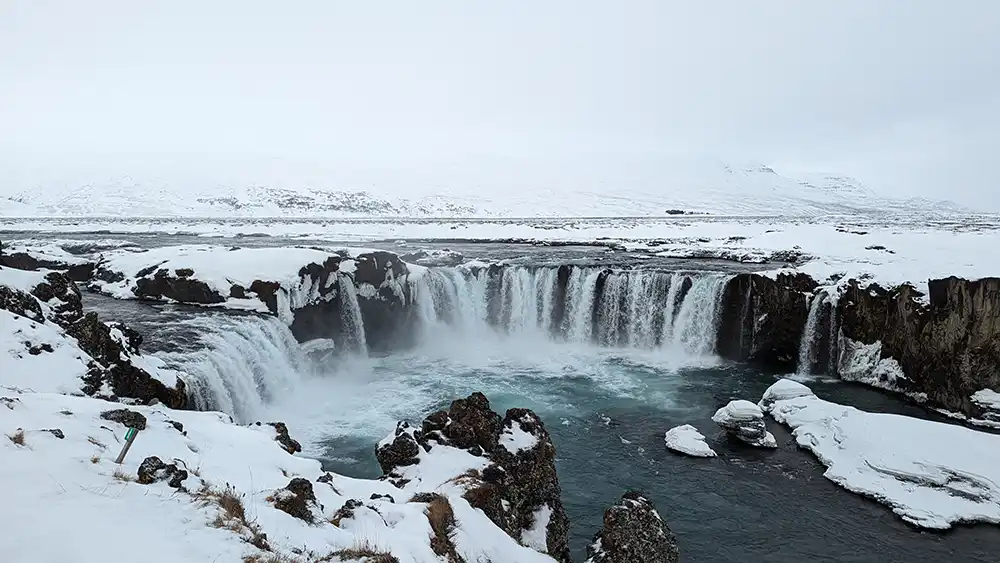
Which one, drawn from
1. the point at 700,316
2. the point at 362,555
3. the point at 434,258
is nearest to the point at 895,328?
the point at 700,316

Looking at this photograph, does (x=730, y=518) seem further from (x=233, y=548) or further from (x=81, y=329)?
(x=81, y=329)

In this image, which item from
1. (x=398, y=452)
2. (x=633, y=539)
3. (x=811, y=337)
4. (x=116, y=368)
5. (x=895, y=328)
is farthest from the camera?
(x=811, y=337)

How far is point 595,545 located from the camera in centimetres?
920

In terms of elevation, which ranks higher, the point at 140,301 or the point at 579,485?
the point at 140,301

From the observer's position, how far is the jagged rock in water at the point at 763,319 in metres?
23.8

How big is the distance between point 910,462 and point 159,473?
652 inches

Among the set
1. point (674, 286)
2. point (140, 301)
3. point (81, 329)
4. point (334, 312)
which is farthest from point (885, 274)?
point (140, 301)

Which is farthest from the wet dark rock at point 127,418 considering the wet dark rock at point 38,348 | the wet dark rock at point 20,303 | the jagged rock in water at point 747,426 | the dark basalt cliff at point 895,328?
the dark basalt cliff at point 895,328

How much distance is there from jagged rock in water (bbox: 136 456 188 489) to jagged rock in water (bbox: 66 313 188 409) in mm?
5699

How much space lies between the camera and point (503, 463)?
31.9 ft

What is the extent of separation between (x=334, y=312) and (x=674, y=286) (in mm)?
16066

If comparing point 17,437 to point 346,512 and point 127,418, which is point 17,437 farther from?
point 346,512

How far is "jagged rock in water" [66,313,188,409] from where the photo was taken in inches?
429

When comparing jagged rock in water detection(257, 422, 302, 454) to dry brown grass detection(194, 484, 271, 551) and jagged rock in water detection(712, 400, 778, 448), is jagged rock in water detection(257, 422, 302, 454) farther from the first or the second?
jagged rock in water detection(712, 400, 778, 448)
